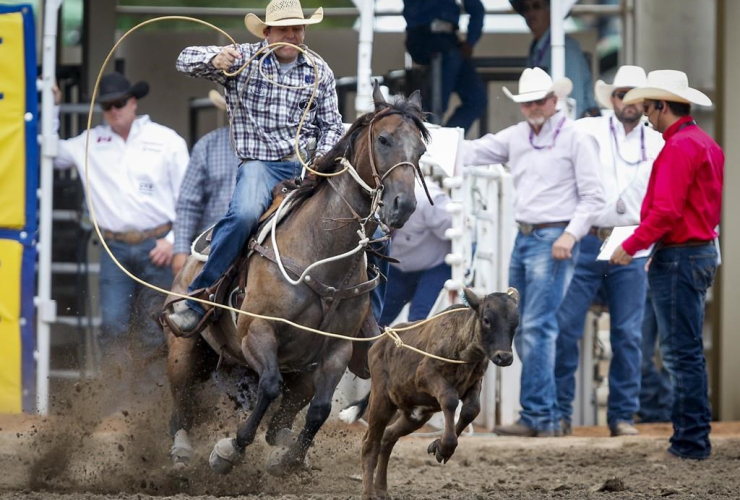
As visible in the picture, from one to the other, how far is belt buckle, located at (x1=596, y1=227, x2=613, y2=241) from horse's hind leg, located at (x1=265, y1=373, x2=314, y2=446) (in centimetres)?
312

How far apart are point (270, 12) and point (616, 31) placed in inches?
190

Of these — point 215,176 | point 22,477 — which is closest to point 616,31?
point 215,176

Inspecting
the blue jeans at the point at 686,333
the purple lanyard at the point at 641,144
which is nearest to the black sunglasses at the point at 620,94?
the purple lanyard at the point at 641,144

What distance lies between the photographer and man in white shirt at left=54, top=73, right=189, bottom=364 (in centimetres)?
1038

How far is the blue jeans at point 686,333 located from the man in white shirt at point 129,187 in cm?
373

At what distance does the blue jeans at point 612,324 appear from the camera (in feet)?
32.4

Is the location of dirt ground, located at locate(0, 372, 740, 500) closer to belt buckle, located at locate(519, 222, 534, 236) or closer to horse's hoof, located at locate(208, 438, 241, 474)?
horse's hoof, located at locate(208, 438, 241, 474)

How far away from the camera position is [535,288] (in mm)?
9516

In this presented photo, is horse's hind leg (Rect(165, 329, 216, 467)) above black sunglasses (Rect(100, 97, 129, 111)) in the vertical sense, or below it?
below

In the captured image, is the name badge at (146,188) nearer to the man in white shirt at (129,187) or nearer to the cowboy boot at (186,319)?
the man in white shirt at (129,187)

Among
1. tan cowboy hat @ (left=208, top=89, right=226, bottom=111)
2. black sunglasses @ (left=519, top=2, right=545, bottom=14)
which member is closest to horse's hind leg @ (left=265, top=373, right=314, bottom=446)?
tan cowboy hat @ (left=208, top=89, right=226, bottom=111)

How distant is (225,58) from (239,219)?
87cm

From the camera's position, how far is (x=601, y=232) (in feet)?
32.9

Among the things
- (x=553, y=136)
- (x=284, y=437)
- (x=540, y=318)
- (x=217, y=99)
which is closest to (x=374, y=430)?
(x=284, y=437)
